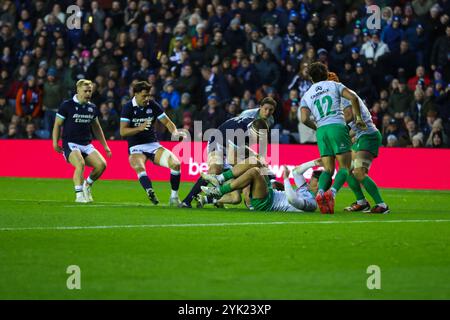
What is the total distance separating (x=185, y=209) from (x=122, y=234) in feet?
13.6

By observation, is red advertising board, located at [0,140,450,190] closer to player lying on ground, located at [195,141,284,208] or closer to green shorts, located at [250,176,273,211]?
player lying on ground, located at [195,141,284,208]

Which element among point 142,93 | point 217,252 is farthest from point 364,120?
point 217,252

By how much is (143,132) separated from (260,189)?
9.64ft

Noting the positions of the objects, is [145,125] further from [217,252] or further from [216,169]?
[217,252]

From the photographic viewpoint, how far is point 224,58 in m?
27.0

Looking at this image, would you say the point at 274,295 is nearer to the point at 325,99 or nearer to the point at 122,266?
the point at 122,266

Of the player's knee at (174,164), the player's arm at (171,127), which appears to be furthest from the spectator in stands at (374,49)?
the player's knee at (174,164)

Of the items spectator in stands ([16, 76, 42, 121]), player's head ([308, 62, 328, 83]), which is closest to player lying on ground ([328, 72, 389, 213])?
player's head ([308, 62, 328, 83])

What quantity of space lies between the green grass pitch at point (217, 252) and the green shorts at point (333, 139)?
3.25 ft

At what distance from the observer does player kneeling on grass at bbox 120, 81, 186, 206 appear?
18016mm

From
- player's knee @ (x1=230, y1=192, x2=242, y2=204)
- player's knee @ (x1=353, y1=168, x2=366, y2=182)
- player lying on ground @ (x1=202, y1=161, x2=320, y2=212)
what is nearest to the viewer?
player lying on ground @ (x1=202, y1=161, x2=320, y2=212)

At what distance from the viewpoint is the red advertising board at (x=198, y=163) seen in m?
23.8

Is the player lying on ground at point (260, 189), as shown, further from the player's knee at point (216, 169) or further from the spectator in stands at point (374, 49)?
the spectator in stands at point (374, 49)

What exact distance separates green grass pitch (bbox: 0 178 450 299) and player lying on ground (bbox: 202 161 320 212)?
0.32 metres
